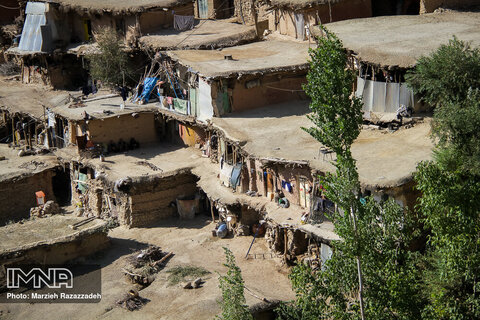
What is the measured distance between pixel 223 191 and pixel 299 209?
12.9 ft

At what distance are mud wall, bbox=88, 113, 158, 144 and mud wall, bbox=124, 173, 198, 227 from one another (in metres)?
4.26

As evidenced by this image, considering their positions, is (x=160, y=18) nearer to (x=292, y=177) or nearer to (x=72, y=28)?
(x=72, y=28)

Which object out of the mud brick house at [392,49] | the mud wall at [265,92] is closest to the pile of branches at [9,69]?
Result: the mud wall at [265,92]

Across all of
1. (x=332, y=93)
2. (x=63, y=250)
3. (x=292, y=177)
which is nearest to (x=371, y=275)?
(x=332, y=93)

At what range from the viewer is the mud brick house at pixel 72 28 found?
39.8 m

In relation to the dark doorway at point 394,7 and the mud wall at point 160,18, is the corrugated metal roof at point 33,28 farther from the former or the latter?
the dark doorway at point 394,7

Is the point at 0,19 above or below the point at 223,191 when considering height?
above

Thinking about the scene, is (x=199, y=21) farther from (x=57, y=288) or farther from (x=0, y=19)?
(x=57, y=288)

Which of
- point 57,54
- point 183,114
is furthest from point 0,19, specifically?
point 183,114

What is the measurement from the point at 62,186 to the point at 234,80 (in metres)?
10.9

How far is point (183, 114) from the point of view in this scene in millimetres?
34344

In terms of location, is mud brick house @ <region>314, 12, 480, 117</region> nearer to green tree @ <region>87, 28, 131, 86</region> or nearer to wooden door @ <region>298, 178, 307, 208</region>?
wooden door @ <region>298, 178, 307, 208</region>

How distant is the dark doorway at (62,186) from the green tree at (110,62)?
4961 millimetres

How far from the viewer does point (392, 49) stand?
98.4 feet
